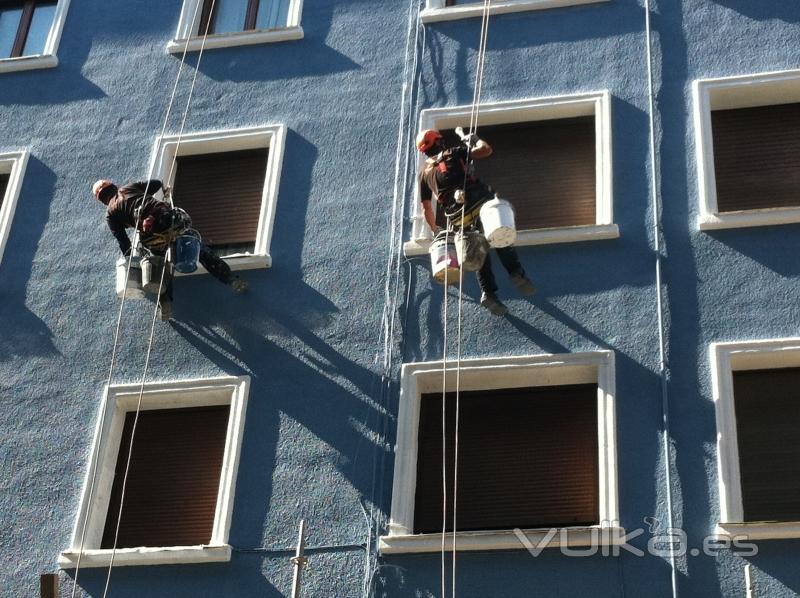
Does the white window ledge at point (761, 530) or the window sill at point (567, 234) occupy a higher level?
the window sill at point (567, 234)

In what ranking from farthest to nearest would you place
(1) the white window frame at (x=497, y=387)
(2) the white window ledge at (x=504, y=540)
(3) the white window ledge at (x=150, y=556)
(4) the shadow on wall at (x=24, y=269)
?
1. (4) the shadow on wall at (x=24, y=269)
2. (3) the white window ledge at (x=150, y=556)
3. (1) the white window frame at (x=497, y=387)
4. (2) the white window ledge at (x=504, y=540)

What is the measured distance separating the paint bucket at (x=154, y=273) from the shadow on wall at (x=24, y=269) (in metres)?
1.09

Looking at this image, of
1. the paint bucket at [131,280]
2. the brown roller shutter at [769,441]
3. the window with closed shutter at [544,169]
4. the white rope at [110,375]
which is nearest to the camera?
the brown roller shutter at [769,441]

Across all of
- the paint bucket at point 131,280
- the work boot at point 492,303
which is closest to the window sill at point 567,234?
the work boot at point 492,303

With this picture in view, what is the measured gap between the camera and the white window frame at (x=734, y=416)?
9836 millimetres

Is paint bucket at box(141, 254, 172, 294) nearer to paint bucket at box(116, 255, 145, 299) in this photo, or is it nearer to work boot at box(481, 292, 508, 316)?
paint bucket at box(116, 255, 145, 299)

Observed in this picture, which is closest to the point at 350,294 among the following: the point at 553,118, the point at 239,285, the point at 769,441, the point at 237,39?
the point at 239,285

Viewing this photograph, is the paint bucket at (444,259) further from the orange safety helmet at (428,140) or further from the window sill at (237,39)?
the window sill at (237,39)

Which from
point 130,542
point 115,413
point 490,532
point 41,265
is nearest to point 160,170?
point 41,265

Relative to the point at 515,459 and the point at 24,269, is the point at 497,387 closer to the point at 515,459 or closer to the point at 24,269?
the point at 515,459

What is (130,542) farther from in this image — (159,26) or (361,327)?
(159,26)

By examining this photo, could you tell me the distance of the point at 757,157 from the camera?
1220cm

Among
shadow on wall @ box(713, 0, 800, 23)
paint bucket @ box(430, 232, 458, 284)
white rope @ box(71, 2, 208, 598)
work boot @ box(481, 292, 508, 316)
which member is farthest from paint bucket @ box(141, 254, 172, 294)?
shadow on wall @ box(713, 0, 800, 23)

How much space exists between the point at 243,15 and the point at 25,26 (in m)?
2.48
